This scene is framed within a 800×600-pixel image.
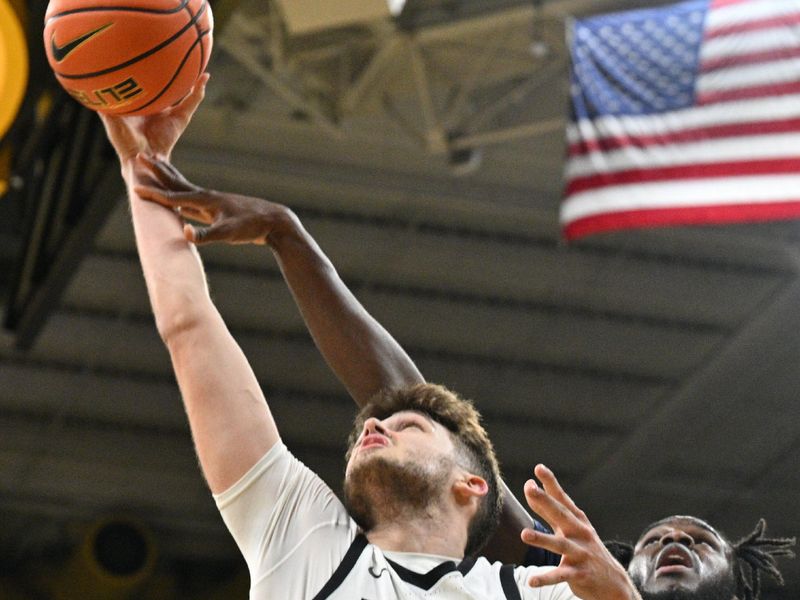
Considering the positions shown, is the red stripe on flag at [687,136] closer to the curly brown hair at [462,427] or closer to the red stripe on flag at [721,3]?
the red stripe on flag at [721,3]

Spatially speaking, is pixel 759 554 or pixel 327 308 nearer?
pixel 327 308

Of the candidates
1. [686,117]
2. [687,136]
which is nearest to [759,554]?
[687,136]

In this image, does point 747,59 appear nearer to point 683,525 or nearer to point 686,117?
point 686,117

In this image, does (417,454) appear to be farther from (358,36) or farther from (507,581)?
(358,36)

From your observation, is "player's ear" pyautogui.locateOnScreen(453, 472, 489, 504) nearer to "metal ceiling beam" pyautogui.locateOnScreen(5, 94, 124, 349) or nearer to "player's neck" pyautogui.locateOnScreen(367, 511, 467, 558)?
"player's neck" pyautogui.locateOnScreen(367, 511, 467, 558)

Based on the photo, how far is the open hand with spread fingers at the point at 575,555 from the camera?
2262 millimetres

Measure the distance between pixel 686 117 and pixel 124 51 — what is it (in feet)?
12.5

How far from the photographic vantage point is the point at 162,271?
2750 mm

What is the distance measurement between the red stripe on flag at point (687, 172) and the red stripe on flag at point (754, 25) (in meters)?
0.68

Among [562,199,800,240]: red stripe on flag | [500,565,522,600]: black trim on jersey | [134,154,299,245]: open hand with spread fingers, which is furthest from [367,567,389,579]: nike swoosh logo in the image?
[562,199,800,240]: red stripe on flag

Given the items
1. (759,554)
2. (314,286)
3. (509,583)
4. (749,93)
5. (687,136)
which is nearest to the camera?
(509,583)

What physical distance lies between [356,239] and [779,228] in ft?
10.8

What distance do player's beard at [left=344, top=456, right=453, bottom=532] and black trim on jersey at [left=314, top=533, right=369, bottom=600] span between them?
102 millimetres

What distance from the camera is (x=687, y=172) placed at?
21.1 feet
